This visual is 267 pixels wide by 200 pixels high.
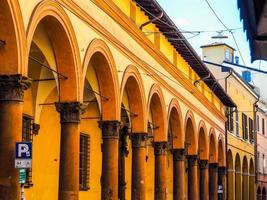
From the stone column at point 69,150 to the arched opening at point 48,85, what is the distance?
0.05m

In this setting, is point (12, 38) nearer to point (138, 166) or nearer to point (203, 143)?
point (138, 166)

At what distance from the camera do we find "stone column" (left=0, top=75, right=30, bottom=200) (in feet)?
32.4

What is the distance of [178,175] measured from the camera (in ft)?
78.5

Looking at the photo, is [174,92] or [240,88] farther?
[240,88]

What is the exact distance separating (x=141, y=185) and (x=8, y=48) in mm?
9110

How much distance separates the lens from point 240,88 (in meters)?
42.7

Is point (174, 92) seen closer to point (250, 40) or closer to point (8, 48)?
point (8, 48)

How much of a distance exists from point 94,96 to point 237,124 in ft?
83.7

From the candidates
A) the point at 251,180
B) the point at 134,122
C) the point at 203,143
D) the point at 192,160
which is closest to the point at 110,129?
the point at 134,122

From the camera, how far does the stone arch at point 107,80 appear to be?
15.0 meters

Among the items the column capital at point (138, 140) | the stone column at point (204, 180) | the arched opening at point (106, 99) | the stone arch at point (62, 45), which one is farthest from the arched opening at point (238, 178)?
the stone arch at point (62, 45)

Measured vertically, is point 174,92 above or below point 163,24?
below

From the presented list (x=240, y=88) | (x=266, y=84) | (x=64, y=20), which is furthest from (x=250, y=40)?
(x=266, y=84)

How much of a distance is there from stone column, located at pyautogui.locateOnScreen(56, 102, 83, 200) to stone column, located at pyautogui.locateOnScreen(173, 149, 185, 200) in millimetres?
11474
